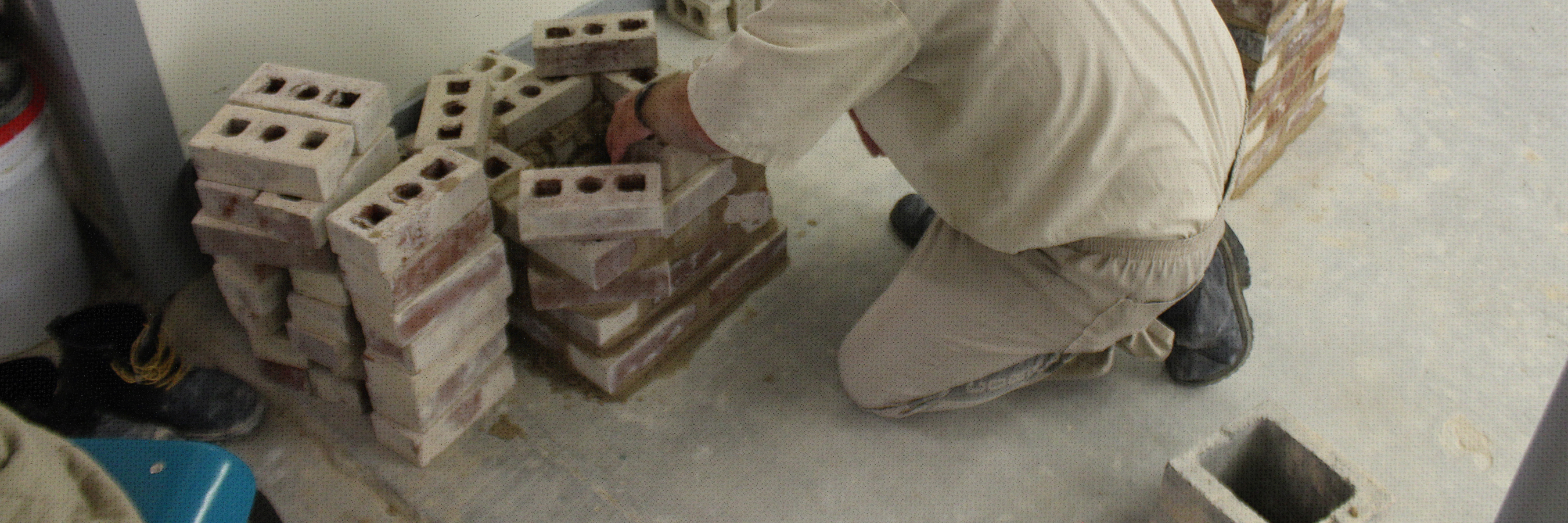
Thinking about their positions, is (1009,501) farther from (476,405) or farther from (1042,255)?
(476,405)

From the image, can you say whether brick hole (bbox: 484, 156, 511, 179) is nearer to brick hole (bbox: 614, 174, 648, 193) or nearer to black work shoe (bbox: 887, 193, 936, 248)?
brick hole (bbox: 614, 174, 648, 193)

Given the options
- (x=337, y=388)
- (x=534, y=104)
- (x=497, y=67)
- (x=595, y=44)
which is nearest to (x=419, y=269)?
(x=337, y=388)

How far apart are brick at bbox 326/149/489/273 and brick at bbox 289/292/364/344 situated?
0.76 feet

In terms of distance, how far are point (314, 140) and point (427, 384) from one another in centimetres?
53

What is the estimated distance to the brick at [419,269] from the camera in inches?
83.7

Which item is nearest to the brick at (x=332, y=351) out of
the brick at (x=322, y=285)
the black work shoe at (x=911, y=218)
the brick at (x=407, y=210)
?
the brick at (x=322, y=285)

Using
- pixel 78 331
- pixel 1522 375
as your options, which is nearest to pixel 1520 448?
pixel 1522 375

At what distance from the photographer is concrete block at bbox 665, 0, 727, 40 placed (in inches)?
148

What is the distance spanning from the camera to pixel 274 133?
2.23 metres

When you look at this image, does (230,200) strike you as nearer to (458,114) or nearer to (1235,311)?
(458,114)

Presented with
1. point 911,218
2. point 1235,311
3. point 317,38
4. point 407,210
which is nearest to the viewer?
point 407,210

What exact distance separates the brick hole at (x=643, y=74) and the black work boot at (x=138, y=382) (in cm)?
114

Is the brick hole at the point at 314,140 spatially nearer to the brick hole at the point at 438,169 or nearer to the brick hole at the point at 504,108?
the brick hole at the point at 438,169

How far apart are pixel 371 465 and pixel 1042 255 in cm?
151
